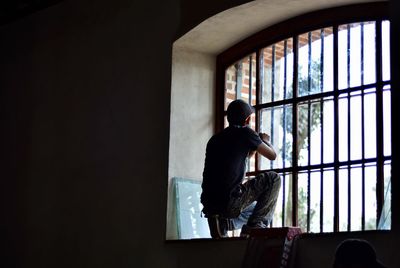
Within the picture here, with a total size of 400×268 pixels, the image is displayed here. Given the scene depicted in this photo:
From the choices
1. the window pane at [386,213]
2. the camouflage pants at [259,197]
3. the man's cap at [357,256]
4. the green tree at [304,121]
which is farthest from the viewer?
the green tree at [304,121]

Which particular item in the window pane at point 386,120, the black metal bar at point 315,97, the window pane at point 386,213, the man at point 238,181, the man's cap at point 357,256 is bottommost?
the man's cap at point 357,256

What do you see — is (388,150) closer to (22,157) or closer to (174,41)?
(174,41)

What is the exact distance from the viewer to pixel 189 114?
5758 mm

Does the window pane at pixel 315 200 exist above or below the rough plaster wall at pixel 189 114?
below

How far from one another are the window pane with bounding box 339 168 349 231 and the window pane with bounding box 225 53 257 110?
0.95m

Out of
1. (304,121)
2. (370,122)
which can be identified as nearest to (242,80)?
(304,121)

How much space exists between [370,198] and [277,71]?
1144 mm

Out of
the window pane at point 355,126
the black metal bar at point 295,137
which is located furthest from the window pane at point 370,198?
the black metal bar at point 295,137

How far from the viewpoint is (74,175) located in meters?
6.36

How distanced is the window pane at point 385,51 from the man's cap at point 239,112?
84cm

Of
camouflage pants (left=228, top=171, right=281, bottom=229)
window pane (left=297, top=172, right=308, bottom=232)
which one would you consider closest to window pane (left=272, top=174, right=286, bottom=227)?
window pane (left=297, top=172, right=308, bottom=232)

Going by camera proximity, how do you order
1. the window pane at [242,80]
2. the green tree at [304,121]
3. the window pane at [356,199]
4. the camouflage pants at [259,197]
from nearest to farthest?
1. the window pane at [356,199]
2. the camouflage pants at [259,197]
3. the green tree at [304,121]
4. the window pane at [242,80]

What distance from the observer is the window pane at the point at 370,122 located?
4.95m

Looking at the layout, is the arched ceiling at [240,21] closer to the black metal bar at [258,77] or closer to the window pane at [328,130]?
the black metal bar at [258,77]
